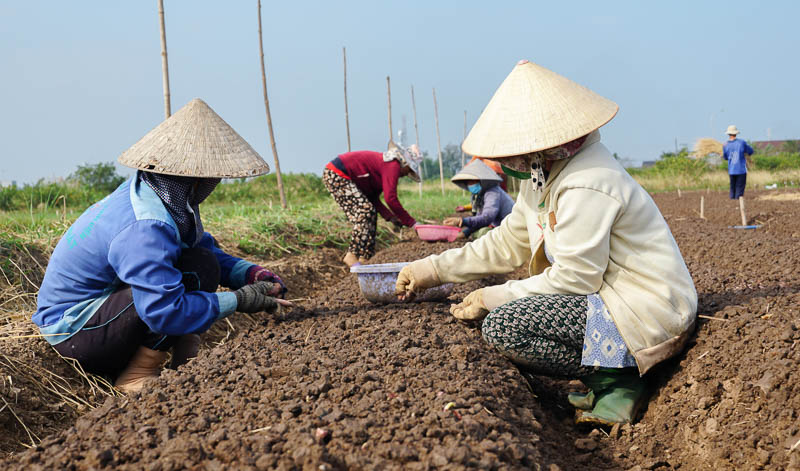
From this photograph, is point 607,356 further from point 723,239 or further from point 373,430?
point 723,239

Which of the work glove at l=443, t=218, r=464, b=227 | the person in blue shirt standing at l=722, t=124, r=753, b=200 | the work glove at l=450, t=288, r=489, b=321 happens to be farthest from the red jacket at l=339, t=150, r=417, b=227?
the person in blue shirt standing at l=722, t=124, r=753, b=200

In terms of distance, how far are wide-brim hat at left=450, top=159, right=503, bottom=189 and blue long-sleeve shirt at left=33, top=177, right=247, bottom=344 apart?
3.37 m

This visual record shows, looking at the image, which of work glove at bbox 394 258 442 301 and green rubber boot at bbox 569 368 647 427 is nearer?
green rubber boot at bbox 569 368 647 427

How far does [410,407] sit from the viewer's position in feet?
5.76

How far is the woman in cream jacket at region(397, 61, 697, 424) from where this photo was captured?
2070 mm

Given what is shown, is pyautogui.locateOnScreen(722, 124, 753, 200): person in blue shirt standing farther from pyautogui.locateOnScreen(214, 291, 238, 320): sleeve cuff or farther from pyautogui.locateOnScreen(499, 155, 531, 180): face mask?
pyautogui.locateOnScreen(214, 291, 238, 320): sleeve cuff

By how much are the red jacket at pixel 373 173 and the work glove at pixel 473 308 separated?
2937 millimetres

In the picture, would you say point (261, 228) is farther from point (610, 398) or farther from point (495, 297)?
point (610, 398)

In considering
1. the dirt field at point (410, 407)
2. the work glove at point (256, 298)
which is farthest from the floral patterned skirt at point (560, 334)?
the work glove at point (256, 298)

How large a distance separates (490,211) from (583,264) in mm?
3556

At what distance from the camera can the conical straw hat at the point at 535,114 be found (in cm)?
211

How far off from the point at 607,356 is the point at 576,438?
32 cm

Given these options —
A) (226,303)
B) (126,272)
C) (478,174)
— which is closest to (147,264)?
(126,272)

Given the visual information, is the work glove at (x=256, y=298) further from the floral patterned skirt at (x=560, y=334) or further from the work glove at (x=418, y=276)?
the floral patterned skirt at (x=560, y=334)
